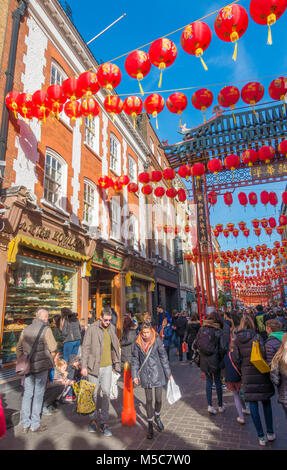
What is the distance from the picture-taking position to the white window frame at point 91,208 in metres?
11.9

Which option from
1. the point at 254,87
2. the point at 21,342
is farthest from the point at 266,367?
the point at 254,87

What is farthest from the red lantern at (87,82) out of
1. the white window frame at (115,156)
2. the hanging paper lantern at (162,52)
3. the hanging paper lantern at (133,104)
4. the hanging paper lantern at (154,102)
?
the white window frame at (115,156)

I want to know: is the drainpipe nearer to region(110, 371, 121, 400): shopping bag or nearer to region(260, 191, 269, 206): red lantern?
region(110, 371, 121, 400): shopping bag

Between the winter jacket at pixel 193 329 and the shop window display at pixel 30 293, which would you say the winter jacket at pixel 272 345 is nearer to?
the winter jacket at pixel 193 329

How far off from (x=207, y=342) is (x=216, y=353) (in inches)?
10.0

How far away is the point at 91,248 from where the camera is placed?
1132cm

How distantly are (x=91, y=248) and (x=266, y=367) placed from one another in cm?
830

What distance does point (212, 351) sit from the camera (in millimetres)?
5363

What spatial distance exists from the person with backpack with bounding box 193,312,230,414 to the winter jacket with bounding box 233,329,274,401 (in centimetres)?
94

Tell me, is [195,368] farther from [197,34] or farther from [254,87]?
[197,34]

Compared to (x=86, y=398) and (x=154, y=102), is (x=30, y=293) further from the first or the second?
(x=154, y=102)

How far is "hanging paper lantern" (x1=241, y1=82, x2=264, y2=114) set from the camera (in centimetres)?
675

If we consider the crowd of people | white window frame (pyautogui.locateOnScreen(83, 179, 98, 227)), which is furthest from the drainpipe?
the crowd of people

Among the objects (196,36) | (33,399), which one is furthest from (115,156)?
(33,399)
